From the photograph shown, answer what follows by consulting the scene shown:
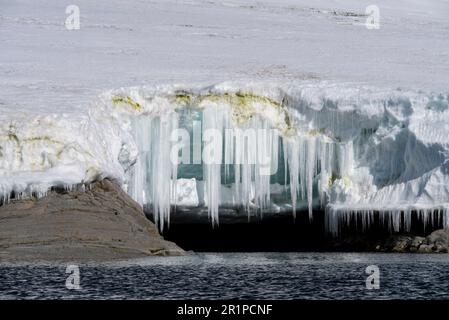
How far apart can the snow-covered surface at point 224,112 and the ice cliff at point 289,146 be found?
0.04m

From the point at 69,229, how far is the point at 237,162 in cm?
684

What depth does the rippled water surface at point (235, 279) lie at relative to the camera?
26844mm

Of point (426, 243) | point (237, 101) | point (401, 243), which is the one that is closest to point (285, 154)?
point (237, 101)

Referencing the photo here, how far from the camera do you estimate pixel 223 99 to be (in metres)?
38.9

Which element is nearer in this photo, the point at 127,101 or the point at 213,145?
the point at 127,101

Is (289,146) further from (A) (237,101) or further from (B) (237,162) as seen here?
(A) (237,101)

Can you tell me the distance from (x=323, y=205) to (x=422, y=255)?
3525 mm

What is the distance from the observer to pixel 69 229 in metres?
33.8

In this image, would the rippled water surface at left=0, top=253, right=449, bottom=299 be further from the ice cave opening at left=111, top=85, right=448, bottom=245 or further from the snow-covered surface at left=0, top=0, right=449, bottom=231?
the snow-covered surface at left=0, top=0, right=449, bottom=231

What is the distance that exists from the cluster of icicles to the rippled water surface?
237cm

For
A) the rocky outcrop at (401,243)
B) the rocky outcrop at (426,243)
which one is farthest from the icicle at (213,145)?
the rocky outcrop at (426,243)

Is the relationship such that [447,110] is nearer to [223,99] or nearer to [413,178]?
[413,178]

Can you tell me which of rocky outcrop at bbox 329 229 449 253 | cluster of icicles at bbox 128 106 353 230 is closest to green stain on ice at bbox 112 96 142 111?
cluster of icicles at bbox 128 106 353 230
